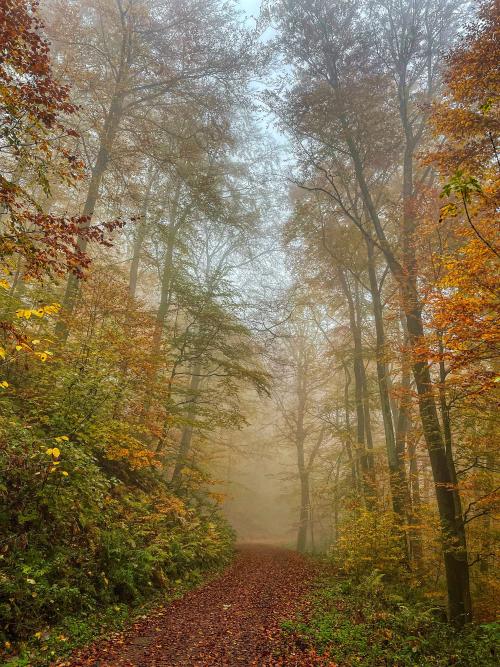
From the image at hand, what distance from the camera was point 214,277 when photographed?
1349 centimetres

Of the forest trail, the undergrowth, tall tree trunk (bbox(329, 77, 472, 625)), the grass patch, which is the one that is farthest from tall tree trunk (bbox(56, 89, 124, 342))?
the undergrowth

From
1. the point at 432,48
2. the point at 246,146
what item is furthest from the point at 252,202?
the point at 432,48

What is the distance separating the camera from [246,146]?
56.9 feet

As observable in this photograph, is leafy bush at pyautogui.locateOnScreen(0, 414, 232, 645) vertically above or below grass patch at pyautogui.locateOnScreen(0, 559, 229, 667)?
above

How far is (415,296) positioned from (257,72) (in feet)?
27.9

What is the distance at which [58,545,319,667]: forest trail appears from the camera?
4641 millimetres

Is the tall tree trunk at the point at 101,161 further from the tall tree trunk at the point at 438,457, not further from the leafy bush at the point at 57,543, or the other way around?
the tall tree trunk at the point at 438,457

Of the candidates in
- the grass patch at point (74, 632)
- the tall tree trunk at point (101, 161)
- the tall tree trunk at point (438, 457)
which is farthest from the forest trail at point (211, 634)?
the tall tree trunk at point (101, 161)

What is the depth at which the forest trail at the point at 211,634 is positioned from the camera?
4.64 m

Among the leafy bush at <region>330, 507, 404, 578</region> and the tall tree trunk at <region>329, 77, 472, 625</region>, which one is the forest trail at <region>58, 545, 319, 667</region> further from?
the tall tree trunk at <region>329, 77, 472, 625</region>

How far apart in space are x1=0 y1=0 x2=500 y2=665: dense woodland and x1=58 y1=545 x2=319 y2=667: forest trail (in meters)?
0.56

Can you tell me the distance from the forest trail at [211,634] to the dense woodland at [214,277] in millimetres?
556

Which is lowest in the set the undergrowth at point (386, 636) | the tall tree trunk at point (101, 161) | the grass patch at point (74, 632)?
the undergrowth at point (386, 636)

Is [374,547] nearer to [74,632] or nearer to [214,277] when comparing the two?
[74,632]
